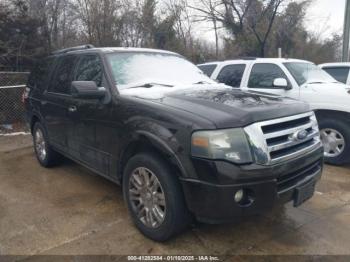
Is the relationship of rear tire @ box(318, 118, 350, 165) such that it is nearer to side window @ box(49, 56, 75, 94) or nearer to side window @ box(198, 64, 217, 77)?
side window @ box(198, 64, 217, 77)

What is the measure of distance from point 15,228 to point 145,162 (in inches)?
64.1

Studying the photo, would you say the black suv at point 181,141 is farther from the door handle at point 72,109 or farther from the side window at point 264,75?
the side window at point 264,75

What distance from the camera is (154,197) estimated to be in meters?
3.13

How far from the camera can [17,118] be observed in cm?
920

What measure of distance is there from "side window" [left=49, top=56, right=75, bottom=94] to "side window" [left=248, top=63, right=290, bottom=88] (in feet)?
11.6

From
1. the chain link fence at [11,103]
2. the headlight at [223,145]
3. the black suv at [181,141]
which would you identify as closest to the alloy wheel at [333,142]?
the black suv at [181,141]

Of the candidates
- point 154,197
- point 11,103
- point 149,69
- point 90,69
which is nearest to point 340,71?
point 149,69

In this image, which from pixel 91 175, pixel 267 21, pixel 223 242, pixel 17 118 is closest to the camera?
pixel 223 242

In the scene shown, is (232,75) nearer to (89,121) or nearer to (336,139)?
(336,139)

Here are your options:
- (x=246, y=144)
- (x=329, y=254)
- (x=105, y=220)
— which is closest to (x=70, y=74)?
(x=105, y=220)

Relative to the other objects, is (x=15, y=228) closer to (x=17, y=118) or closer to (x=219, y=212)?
(x=219, y=212)

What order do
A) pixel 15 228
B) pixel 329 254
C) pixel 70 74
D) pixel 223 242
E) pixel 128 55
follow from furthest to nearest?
pixel 70 74, pixel 128 55, pixel 15 228, pixel 223 242, pixel 329 254

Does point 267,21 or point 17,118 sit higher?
point 267,21

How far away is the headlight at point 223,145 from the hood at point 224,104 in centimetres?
8
